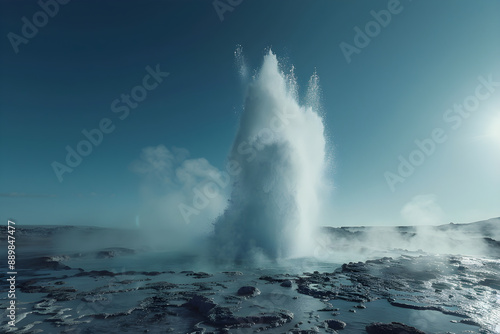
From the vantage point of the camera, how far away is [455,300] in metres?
10.5

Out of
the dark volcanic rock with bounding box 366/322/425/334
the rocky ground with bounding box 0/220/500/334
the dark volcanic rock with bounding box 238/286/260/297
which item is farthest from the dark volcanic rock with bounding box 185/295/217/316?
the dark volcanic rock with bounding box 366/322/425/334

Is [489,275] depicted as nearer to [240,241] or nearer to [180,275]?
[240,241]

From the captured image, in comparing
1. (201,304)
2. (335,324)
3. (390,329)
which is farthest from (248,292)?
(390,329)

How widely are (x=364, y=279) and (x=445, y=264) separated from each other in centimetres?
1080

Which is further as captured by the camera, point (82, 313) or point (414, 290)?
point (414, 290)

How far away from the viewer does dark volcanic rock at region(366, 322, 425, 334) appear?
22.6 feet

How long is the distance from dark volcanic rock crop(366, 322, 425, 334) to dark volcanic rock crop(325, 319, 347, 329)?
70cm

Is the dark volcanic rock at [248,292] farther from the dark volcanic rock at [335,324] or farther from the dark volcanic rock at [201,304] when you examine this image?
the dark volcanic rock at [335,324]

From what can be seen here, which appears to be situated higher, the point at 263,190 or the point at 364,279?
the point at 263,190

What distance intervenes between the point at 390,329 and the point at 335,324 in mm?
1511

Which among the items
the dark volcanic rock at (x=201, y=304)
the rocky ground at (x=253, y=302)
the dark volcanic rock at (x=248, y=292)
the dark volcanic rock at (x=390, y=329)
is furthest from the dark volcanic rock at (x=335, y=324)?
the dark volcanic rock at (x=201, y=304)

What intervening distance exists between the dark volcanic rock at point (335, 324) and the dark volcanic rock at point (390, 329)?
0.70 meters

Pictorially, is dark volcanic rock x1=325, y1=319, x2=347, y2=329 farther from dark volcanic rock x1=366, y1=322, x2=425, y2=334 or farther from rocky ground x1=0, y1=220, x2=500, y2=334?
dark volcanic rock x1=366, y1=322, x2=425, y2=334

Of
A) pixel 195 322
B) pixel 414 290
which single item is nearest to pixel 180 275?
pixel 195 322
